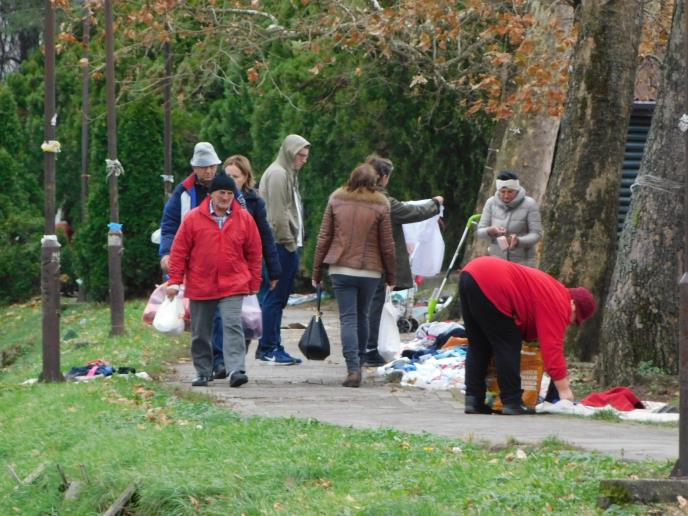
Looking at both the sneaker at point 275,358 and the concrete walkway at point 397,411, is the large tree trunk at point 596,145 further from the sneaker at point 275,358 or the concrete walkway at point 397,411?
the sneaker at point 275,358

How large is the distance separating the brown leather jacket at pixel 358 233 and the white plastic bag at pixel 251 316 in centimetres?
61

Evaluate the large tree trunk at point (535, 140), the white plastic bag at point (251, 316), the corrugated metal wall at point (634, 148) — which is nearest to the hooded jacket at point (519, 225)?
the white plastic bag at point (251, 316)

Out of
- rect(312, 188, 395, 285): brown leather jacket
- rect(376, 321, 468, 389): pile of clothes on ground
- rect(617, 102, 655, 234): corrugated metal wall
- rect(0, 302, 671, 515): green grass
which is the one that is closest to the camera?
rect(0, 302, 671, 515): green grass

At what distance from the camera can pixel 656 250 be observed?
1179cm

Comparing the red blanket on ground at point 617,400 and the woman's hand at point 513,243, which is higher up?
the woman's hand at point 513,243

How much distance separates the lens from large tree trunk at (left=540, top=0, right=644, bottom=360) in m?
14.5

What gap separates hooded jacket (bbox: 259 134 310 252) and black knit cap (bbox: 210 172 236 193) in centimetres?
160

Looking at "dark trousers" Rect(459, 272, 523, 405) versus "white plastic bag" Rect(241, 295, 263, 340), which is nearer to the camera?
"dark trousers" Rect(459, 272, 523, 405)

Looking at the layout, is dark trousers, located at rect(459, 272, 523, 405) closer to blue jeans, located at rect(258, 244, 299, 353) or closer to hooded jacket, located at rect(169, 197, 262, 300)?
hooded jacket, located at rect(169, 197, 262, 300)

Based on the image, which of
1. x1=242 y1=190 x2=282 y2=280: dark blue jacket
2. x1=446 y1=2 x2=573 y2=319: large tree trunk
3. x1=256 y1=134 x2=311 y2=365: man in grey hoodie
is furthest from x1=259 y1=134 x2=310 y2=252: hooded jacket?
x1=446 y1=2 x2=573 y2=319: large tree trunk

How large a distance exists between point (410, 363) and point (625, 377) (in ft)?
7.21

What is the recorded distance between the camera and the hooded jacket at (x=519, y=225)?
46.5ft

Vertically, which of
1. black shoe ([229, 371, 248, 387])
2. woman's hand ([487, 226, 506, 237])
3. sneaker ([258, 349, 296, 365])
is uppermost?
woman's hand ([487, 226, 506, 237])

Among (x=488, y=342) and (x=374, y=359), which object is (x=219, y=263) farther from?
(x=374, y=359)
